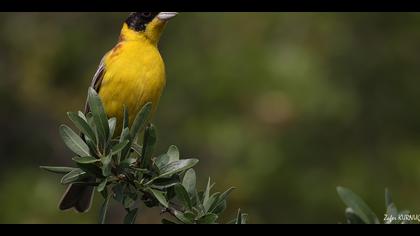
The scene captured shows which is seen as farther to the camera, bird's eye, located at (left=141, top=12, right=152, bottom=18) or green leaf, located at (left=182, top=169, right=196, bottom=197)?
bird's eye, located at (left=141, top=12, right=152, bottom=18)

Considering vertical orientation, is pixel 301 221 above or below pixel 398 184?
below

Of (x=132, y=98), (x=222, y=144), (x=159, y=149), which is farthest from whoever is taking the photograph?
(x=159, y=149)

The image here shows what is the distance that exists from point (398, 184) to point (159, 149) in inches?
83.0

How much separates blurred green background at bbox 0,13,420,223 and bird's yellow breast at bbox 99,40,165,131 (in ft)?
7.65

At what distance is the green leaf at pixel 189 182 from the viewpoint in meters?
3.13

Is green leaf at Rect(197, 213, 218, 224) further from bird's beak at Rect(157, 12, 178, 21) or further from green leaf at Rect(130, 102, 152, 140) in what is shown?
bird's beak at Rect(157, 12, 178, 21)

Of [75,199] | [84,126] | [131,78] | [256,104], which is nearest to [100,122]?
[84,126]

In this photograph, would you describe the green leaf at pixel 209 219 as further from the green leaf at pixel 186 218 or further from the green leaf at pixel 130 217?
the green leaf at pixel 130 217

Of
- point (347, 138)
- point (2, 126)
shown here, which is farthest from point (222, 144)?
point (2, 126)

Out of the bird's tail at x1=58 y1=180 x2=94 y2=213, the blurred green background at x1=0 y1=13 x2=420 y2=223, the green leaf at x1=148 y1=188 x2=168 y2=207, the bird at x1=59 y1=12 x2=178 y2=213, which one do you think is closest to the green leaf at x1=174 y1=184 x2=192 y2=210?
the green leaf at x1=148 y1=188 x2=168 y2=207

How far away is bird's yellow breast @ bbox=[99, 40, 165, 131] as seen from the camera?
436 centimetres

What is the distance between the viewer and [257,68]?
274 inches

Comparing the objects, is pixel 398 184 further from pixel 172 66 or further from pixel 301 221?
pixel 172 66

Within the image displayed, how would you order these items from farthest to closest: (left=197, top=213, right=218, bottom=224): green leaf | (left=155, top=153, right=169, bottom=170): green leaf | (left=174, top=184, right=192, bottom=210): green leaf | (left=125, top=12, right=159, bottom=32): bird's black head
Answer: (left=125, top=12, right=159, bottom=32): bird's black head
(left=155, top=153, right=169, bottom=170): green leaf
(left=174, top=184, right=192, bottom=210): green leaf
(left=197, top=213, right=218, bottom=224): green leaf
